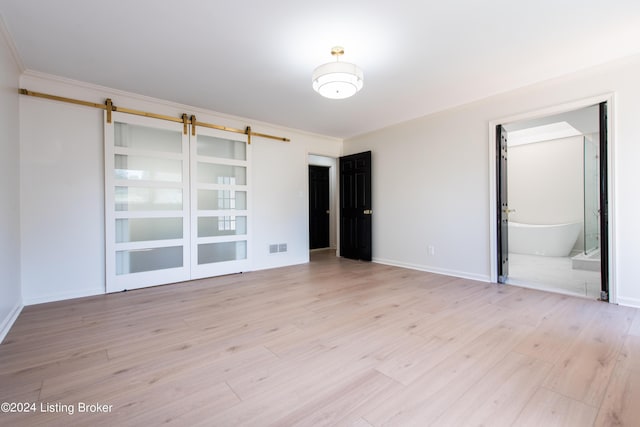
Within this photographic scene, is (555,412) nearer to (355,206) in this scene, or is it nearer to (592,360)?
(592,360)

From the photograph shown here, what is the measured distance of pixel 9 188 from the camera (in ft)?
8.40

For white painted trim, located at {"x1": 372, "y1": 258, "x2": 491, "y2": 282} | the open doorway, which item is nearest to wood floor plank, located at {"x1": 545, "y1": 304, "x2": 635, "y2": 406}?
white painted trim, located at {"x1": 372, "y1": 258, "x2": 491, "y2": 282}

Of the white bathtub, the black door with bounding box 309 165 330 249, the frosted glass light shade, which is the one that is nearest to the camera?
the frosted glass light shade

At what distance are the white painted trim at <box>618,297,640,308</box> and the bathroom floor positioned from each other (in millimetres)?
223

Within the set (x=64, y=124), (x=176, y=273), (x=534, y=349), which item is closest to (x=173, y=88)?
(x=64, y=124)

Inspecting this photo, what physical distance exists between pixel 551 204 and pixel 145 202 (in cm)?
790

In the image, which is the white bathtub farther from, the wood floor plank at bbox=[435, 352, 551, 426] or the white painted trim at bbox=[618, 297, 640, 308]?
the wood floor plank at bbox=[435, 352, 551, 426]

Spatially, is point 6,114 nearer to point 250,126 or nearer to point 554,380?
point 250,126

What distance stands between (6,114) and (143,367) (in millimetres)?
2533

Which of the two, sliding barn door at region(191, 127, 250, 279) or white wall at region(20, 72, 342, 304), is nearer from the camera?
white wall at region(20, 72, 342, 304)

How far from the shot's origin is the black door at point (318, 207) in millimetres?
7230

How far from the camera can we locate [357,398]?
1519 mm

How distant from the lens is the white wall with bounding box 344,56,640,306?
288cm

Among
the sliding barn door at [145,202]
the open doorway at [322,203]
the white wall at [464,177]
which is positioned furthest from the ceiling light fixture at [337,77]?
the open doorway at [322,203]
